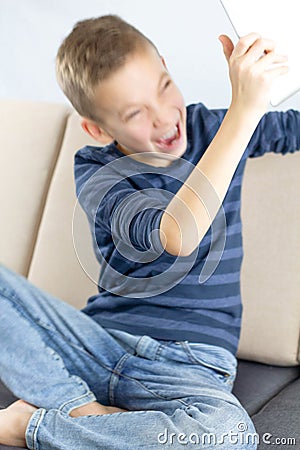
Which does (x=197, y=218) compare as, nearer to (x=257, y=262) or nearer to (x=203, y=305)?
(x=203, y=305)

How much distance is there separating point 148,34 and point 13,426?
0.96m

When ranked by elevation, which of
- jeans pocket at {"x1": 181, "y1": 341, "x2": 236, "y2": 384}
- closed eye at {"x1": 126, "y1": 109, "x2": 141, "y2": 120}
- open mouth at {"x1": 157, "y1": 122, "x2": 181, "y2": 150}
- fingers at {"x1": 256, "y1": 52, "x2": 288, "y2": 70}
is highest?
fingers at {"x1": 256, "y1": 52, "x2": 288, "y2": 70}

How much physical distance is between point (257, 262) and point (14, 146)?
0.66 m

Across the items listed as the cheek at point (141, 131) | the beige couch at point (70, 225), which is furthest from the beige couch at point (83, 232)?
the cheek at point (141, 131)

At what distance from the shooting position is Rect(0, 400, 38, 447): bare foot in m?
1.03

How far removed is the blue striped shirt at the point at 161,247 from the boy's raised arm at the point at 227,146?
3cm

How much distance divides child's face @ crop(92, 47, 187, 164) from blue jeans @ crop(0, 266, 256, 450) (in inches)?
11.3

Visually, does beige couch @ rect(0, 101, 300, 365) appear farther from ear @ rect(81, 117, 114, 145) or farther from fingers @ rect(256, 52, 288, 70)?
fingers @ rect(256, 52, 288, 70)

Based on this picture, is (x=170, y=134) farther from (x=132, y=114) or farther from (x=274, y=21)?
(x=274, y=21)

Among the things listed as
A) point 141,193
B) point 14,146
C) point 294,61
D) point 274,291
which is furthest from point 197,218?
point 14,146

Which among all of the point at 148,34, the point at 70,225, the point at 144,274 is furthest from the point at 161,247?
the point at 148,34

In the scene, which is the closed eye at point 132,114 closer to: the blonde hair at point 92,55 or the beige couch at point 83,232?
the blonde hair at point 92,55

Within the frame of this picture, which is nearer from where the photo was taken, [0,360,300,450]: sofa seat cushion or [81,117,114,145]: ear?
[0,360,300,450]: sofa seat cushion

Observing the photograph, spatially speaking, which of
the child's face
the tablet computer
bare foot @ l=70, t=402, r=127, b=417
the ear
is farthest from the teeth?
bare foot @ l=70, t=402, r=127, b=417
